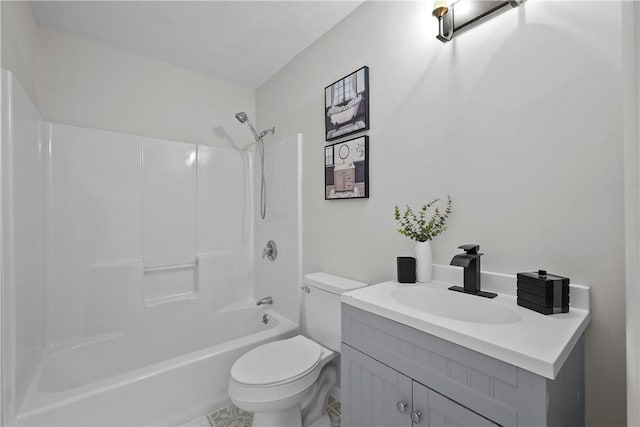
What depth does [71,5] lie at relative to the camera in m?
1.72

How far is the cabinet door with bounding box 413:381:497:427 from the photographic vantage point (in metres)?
0.79

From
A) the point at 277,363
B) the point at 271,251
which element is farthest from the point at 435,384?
the point at 271,251

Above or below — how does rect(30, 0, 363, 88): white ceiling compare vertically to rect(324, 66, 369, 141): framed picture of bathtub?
above

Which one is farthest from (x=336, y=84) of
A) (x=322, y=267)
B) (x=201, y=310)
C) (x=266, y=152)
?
(x=201, y=310)

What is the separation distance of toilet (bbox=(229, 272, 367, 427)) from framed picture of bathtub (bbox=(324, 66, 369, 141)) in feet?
3.09

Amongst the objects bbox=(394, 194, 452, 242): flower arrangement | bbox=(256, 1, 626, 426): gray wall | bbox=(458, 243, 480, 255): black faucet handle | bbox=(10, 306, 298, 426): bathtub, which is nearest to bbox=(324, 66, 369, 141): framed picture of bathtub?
bbox=(256, 1, 626, 426): gray wall

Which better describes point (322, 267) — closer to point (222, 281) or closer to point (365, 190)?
point (365, 190)

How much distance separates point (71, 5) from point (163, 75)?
2.24ft

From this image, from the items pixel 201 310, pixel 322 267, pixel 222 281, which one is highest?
pixel 322 267

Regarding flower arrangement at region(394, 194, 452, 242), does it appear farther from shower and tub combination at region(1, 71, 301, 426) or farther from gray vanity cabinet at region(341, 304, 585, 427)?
shower and tub combination at region(1, 71, 301, 426)

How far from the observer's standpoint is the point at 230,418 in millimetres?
1673

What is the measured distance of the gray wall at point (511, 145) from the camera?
0.92 meters

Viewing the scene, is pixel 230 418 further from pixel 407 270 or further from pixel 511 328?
pixel 511 328

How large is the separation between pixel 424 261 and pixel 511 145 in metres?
0.60
